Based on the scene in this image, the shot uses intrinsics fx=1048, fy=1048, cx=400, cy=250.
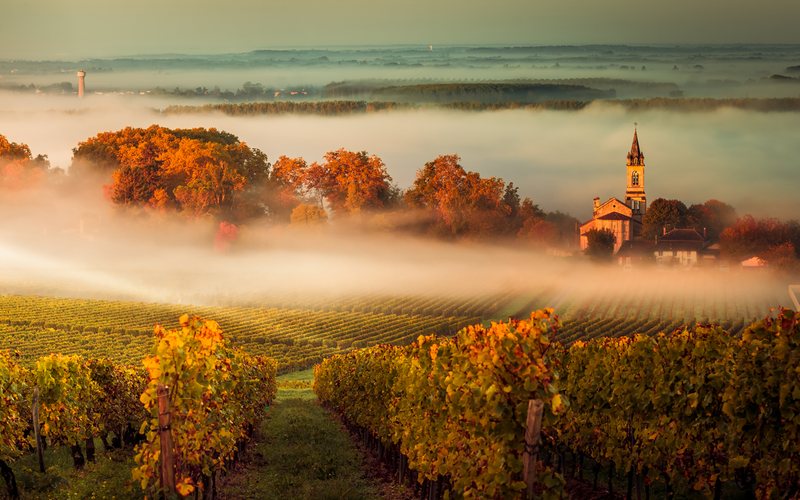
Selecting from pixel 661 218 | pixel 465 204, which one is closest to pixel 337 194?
pixel 465 204

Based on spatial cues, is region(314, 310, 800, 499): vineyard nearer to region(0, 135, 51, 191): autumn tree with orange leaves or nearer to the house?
the house

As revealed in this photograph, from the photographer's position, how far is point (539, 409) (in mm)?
8398

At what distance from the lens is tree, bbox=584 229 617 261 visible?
74.3 m

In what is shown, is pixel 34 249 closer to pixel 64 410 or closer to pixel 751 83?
pixel 751 83

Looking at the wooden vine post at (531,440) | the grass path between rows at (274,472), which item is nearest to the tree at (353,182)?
the grass path between rows at (274,472)

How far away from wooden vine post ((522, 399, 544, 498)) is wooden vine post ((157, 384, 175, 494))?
3.68 m

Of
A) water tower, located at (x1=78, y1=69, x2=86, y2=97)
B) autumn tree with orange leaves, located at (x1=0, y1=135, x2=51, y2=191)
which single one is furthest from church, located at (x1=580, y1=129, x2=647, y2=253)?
water tower, located at (x1=78, y1=69, x2=86, y2=97)

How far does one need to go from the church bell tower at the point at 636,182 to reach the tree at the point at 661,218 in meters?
1.81

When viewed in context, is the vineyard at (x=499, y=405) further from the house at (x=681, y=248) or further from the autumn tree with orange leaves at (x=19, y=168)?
the autumn tree with orange leaves at (x=19, y=168)

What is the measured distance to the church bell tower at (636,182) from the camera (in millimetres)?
85525

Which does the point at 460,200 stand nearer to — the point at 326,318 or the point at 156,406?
the point at 326,318

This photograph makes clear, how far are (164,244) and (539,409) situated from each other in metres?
75.9

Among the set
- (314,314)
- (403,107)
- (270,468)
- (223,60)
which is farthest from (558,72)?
(270,468)

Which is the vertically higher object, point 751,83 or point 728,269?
point 751,83
